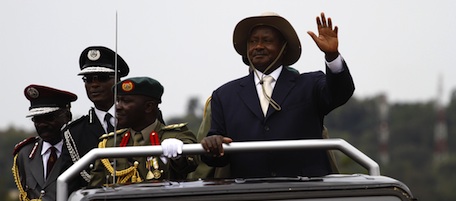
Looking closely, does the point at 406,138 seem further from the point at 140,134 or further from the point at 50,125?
the point at 140,134

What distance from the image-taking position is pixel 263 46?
24.3 feet

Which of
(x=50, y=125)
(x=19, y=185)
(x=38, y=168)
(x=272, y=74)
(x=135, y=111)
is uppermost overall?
(x=272, y=74)

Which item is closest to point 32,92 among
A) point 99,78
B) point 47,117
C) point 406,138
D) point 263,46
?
point 47,117

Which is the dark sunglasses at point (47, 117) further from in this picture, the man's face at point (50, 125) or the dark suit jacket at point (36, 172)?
the dark suit jacket at point (36, 172)

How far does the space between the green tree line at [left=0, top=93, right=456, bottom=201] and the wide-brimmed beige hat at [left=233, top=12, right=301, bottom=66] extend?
6637 cm

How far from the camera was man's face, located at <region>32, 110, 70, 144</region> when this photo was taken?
30.2 feet

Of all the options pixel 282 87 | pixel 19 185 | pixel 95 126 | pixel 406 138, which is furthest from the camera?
pixel 406 138

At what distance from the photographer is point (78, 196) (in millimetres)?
5887

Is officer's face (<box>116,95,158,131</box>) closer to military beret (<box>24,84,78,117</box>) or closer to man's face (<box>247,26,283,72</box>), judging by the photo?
man's face (<box>247,26,283,72</box>)

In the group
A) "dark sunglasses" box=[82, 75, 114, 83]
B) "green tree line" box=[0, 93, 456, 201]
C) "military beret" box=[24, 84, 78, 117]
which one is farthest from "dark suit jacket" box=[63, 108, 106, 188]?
"green tree line" box=[0, 93, 456, 201]

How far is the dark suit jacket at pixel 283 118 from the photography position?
23.1ft

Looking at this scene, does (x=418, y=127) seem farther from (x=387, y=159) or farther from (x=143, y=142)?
(x=143, y=142)

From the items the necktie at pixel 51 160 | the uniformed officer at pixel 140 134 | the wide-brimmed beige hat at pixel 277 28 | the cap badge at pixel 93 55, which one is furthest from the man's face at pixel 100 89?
the wide-brimmed beige hat at pixel 277 28

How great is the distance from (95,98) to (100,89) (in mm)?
89
